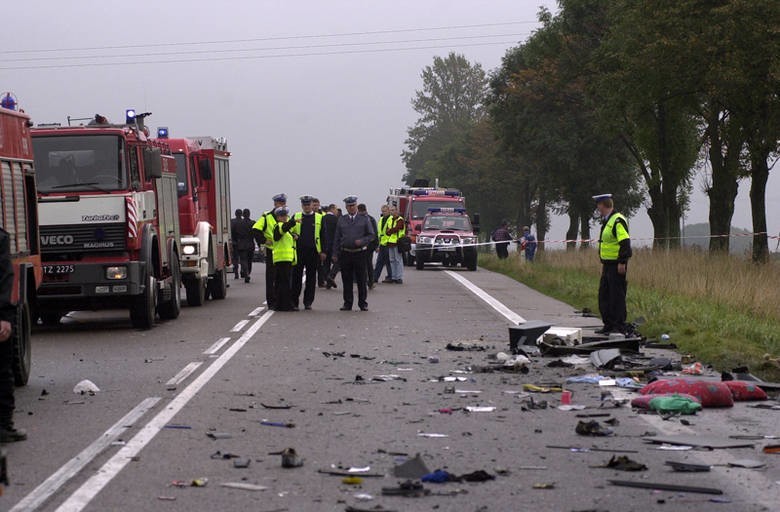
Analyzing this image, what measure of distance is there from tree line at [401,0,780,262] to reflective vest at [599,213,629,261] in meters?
15.3

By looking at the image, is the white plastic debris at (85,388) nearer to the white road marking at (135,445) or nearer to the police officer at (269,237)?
the white road marking at (135,445)

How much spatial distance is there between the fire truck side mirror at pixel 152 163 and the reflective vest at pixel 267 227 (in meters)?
2.94

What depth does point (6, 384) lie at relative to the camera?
30.5 feet

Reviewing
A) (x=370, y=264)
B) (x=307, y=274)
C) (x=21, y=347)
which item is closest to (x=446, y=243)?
(x=370, y=264)

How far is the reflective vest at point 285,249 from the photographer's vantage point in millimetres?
21906

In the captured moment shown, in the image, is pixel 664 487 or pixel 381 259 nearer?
pixel 664 487

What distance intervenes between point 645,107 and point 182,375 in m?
29.7

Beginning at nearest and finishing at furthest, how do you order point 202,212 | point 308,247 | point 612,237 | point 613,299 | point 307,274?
point 613,299
point 612,237
point 307,274
point 308,247
point 202,212

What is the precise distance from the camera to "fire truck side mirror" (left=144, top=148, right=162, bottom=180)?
19078 millimetres

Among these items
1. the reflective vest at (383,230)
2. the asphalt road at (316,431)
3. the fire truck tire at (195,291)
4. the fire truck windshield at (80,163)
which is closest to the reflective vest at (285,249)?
A: the fire truck tire at (195,291)

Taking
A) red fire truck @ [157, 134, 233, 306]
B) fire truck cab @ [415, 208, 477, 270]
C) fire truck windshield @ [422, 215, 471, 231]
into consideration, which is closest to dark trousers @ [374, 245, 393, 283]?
red fire truck @ [157, 134, 233, 306]

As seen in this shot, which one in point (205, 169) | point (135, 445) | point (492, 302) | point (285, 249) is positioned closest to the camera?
point (135, 445)

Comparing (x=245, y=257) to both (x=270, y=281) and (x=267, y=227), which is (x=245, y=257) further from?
(x=267, y=227)

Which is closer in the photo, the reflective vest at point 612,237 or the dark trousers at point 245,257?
the reflective vest at point 612,237
